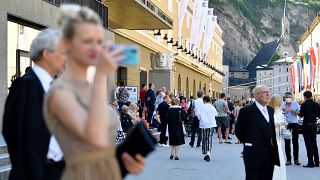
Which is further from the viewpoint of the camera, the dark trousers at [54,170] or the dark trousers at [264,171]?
the dark trousers at [264,171]

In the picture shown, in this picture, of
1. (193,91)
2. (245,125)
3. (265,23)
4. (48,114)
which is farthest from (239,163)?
(265,23)

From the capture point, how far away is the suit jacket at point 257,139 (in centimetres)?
820

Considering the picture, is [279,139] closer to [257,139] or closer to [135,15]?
[257,139]

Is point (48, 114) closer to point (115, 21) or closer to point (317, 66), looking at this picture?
point (115, 21)

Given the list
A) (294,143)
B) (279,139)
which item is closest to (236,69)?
(294,143)

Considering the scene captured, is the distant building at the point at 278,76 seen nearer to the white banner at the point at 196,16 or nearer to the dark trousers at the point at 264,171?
the white banner at the point at 196,16

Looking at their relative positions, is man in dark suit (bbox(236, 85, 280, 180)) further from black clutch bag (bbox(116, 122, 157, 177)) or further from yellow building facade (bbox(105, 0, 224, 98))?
yellow building facade (bbox(105, 0, 224, 98))

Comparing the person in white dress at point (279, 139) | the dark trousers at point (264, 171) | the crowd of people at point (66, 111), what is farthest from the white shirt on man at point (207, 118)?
the crowd of people at point (66, 111)

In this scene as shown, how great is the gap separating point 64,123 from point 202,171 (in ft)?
34.9

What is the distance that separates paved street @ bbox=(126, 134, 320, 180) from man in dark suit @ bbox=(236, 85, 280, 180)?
354cm

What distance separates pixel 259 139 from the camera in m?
8.30

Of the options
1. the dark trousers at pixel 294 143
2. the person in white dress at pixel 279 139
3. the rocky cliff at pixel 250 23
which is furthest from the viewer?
→ the rocky cliff at pixel 250 23

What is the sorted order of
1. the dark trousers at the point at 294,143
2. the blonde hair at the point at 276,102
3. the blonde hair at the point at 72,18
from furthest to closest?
the dark trousers at the point at 294,143 → the blonde hair at the point at 276,102 → the blonde hair at the point at 72,18

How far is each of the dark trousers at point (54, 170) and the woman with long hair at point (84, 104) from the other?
3.12 ft
